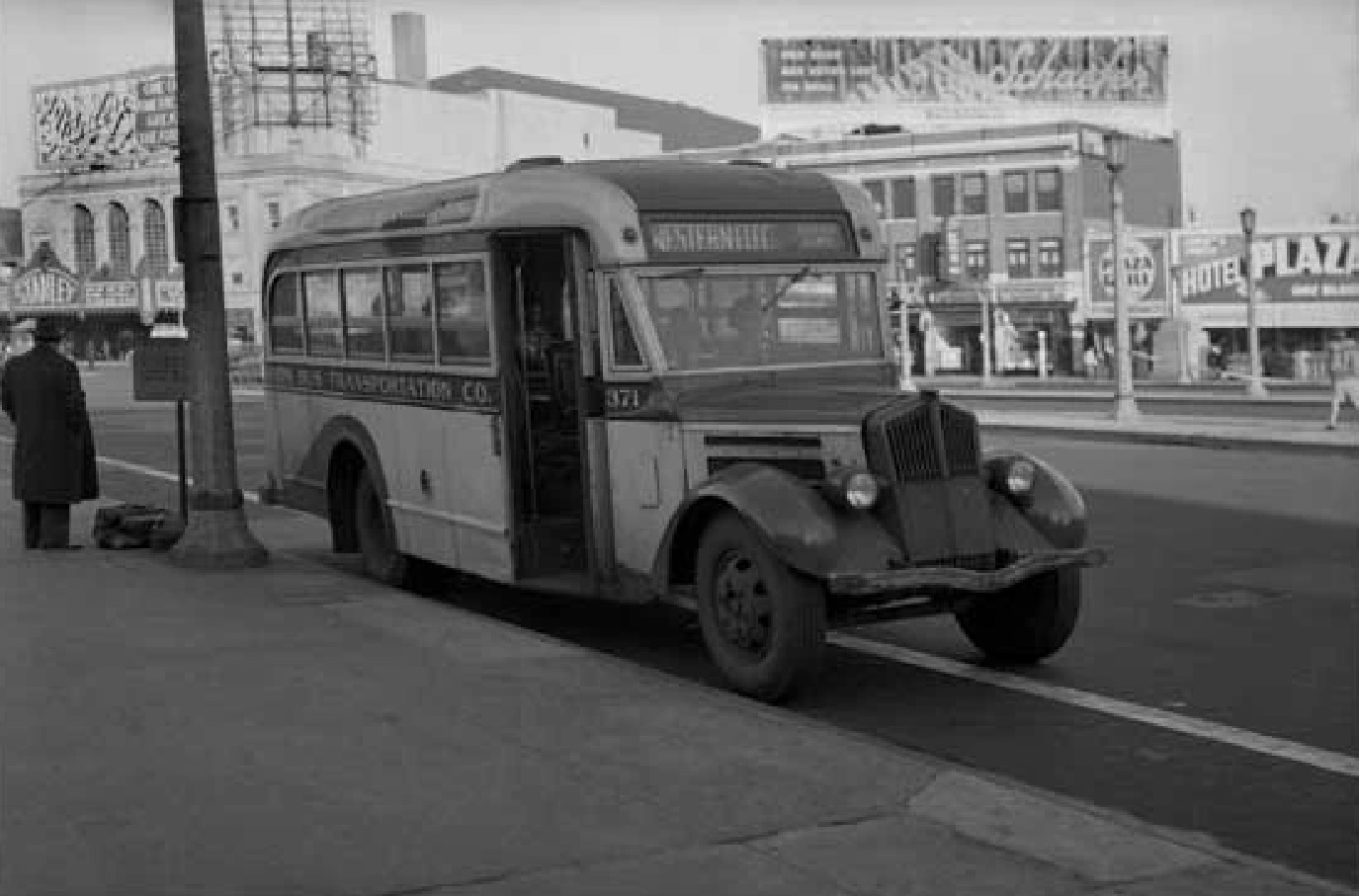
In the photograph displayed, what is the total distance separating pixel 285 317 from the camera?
475 inches

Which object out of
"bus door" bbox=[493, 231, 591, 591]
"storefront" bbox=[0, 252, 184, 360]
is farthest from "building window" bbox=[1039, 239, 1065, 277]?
"bus door" bbox=[493, 231, 591, 591]

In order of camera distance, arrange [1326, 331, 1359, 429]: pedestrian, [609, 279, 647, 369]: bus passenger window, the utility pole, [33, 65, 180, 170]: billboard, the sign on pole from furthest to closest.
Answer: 1. [33, 65, 180, 170]: billboard
2. [1326, 331, 1359, 429]: pedestrian
3. the sign on pole
4. the utility pole
5. [609, 279, 647, 369]: bus passenger window

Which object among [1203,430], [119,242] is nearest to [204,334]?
[1203,430]

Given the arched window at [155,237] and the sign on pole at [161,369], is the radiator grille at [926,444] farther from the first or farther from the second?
the arched window at [155,237]

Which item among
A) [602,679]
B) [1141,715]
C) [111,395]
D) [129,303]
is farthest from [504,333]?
[129,303]

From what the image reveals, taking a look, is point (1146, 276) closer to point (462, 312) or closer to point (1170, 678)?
point (462, 312)

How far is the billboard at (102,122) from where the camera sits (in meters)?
84.4

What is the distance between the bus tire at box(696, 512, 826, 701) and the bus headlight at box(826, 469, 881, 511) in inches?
16.3

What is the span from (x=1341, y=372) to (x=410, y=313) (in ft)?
76.3

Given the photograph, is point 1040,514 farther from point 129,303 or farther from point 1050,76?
point 129,303

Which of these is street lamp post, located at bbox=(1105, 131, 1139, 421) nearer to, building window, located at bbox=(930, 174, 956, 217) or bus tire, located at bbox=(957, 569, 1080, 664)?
bus tire, located at bbox=(957, 569, 1080, 664)

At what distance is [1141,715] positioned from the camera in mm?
7414

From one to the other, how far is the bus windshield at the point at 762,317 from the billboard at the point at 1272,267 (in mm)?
54100

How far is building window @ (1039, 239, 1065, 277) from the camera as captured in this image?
2790 inches
